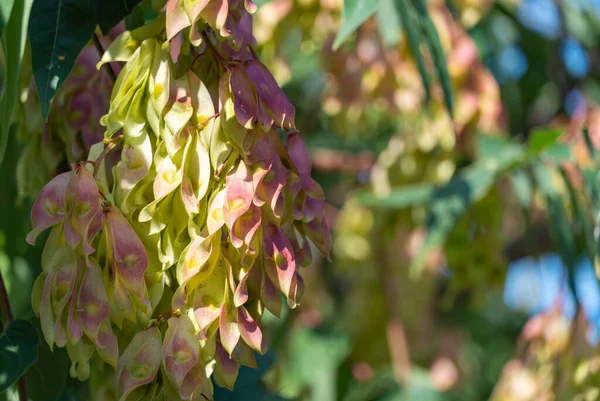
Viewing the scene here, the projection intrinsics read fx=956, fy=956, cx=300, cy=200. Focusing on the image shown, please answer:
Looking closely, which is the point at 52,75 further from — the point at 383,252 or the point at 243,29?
the point at 383,252

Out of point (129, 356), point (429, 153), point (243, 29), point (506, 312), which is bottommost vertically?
point (506, 312)

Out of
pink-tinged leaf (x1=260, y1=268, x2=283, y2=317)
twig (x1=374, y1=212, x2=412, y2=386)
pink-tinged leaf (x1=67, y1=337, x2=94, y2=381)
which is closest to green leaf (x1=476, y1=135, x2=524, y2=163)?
twig (x1=374, y1=212, x2=412, y2=386)

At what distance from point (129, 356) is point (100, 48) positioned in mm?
365

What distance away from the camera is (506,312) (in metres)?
3.69

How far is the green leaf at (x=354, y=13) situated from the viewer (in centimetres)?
100

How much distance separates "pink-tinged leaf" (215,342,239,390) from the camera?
774 millimetres

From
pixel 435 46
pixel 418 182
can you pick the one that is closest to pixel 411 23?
pixel 435 46

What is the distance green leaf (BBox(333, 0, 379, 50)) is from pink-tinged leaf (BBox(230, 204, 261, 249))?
306 millimetres

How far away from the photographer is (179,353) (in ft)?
2.41

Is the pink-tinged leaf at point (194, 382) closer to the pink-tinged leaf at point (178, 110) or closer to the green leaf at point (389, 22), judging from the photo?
the pink-tinged leaf at point (178, 110)

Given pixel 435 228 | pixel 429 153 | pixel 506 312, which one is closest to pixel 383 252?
pixel 429 153

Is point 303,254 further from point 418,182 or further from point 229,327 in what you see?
point 418,182

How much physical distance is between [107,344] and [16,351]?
15 centimetres

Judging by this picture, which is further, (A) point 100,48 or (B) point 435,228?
(B) point 435,228
